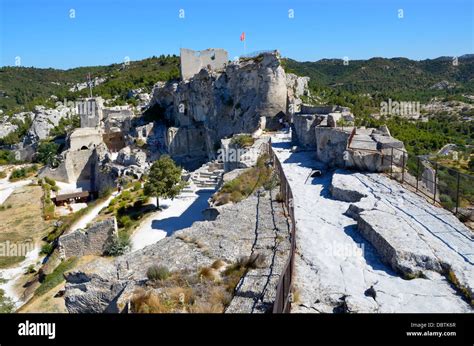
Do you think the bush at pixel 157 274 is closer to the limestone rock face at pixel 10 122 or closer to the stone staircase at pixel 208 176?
the stone staircase at pixel 208 176

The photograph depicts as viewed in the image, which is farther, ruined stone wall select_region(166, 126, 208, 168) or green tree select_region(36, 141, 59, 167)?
green tree select_region(36, 141, 59, 167)

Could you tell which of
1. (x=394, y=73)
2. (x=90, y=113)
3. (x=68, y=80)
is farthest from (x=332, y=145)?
(x=68, y=80)

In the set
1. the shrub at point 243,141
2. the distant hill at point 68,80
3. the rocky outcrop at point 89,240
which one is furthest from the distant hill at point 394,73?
the rocky outcrop at point 89,240

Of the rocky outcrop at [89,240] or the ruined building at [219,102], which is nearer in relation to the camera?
the rocky outcrop at [89,240]

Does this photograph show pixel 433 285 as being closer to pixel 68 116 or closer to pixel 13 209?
pixel 13 209

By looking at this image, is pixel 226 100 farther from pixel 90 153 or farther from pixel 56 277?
pixel 56 277

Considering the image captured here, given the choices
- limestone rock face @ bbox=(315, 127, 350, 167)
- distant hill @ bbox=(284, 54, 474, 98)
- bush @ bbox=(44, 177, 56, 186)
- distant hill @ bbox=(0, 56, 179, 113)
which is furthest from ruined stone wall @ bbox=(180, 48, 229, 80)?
distant hill @ bbox=(284, 54, 474, 98)

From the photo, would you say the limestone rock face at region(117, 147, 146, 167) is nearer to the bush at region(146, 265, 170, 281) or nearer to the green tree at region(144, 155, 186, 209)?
the green tree at region(144, 155, 186, 209)

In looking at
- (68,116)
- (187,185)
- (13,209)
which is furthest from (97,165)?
(68,116)
